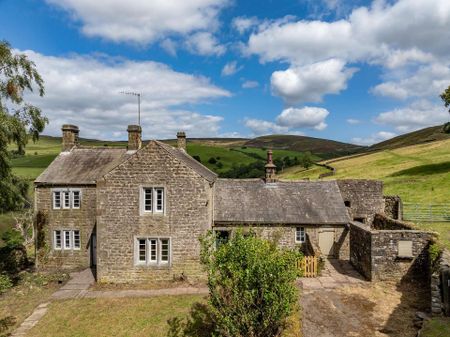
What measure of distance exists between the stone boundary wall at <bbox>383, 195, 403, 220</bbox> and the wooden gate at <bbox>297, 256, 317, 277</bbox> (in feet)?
40.2

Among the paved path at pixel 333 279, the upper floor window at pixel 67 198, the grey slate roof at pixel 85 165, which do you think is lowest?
the paved path at pixel 333 279

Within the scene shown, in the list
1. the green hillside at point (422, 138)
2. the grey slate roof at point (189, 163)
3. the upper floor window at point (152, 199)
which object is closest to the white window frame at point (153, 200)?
the upper floor window at point (152, 199)

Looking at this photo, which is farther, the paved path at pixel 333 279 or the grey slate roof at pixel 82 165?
the grey slate roof at pixel 82 165

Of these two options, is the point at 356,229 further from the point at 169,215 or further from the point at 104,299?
the point at 104,299

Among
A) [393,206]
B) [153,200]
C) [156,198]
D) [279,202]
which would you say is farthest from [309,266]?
[393,206]

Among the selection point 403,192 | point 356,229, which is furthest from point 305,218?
point 403,192

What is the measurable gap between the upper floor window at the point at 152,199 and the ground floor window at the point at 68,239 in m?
8.20

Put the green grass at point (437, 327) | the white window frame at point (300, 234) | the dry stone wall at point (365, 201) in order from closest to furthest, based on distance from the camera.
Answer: the green grass at point (437, 327) < the white window frame at point (300, 234) < the dry stone wall at point (365, 201)

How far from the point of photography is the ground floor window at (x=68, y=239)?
26.8m

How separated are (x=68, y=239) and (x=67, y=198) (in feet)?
11.3

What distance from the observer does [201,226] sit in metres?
22.5

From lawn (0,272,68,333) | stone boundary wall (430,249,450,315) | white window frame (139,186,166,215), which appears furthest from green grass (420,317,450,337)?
lawn (0,272,68,333)

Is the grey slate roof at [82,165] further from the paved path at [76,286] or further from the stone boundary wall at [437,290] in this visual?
the stone boundary wall at [437,290]

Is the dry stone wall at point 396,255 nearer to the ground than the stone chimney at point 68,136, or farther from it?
nearer to the ground
